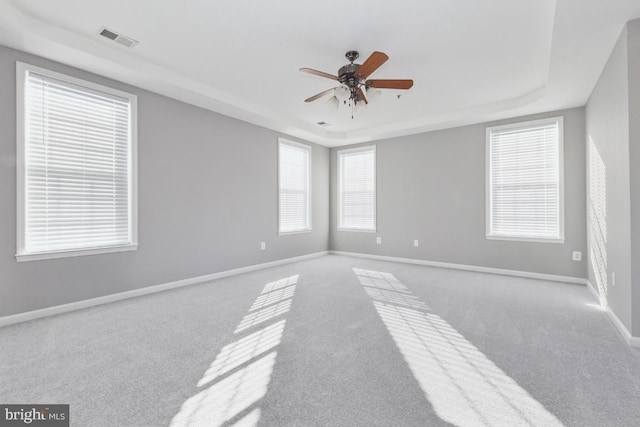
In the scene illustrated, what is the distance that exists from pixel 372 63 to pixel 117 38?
8.21 feet

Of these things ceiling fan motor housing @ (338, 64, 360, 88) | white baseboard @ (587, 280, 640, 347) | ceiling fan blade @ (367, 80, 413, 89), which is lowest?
white baseboard @ (587, 280, 640, 347)

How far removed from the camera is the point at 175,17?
2.61 metres

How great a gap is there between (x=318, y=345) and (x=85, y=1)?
11.0ft

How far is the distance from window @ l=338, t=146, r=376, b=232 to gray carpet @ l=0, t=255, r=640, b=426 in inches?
121

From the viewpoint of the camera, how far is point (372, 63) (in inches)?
104

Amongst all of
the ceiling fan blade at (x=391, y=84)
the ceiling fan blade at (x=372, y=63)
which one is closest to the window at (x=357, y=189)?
the ceiling fan blade at (x=391, y=84)

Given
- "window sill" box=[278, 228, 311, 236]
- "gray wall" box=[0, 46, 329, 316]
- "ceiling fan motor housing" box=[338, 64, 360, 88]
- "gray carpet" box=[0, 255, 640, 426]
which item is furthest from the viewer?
"window sill" box=[278, 228, 311, 236]

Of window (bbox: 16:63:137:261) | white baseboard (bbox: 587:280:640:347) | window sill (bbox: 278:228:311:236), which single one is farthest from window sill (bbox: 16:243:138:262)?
white baseboard (bbox: 587:280:640:347)

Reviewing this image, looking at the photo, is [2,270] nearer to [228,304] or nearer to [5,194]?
[5,194]

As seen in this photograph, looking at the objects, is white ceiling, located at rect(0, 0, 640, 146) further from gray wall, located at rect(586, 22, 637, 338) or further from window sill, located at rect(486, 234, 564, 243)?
window sill, located at rect(486, 234, 564, 243)

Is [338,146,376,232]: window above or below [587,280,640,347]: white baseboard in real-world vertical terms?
above

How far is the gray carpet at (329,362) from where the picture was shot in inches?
62.6

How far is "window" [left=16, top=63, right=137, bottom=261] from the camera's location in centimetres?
291

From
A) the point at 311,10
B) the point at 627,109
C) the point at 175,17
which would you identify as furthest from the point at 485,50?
the point at 175,17
